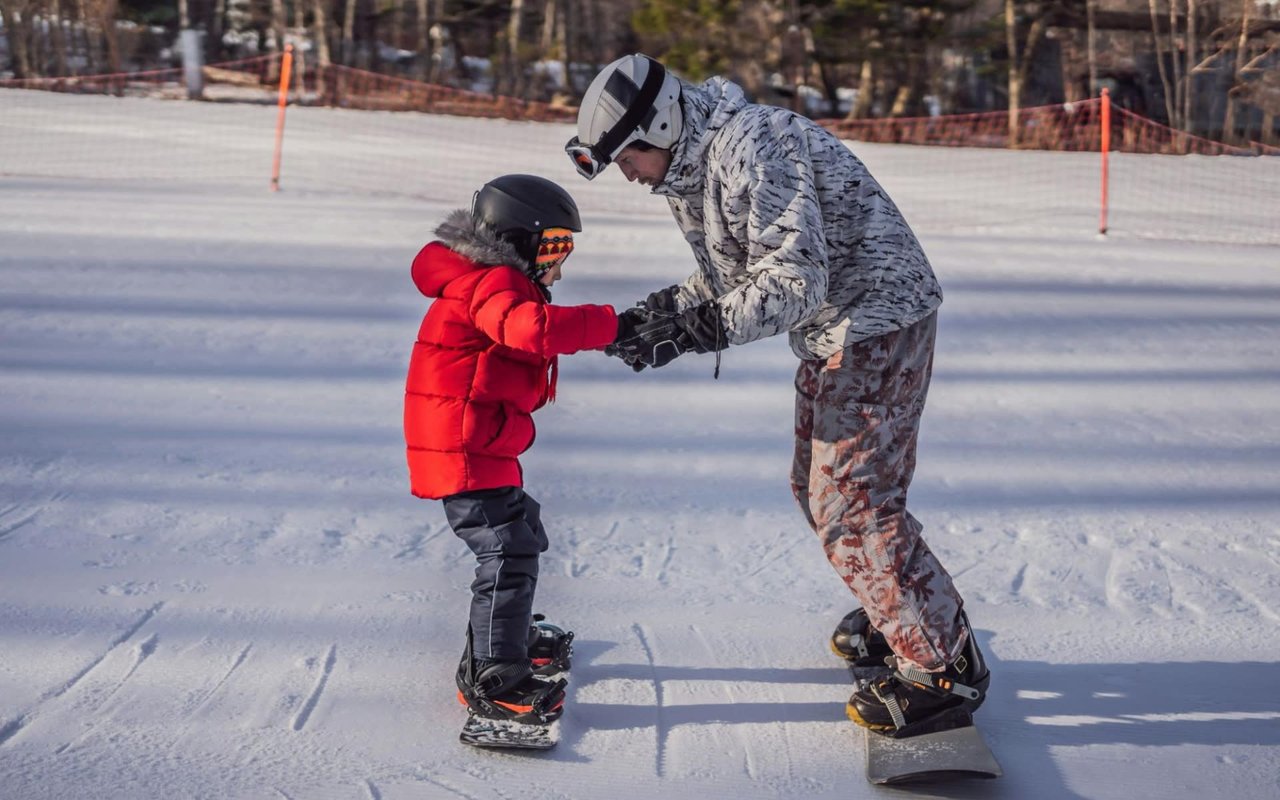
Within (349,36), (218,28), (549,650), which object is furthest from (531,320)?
(218,28)

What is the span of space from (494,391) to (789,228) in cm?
76

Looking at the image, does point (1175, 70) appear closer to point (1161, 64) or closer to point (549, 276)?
point (1161, 64)

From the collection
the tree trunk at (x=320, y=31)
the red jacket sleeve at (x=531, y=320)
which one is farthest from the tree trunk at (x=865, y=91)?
the red jacket sleeve at (x=531, y=320)

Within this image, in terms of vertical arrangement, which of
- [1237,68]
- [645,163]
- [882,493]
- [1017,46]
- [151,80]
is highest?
[1017,46]

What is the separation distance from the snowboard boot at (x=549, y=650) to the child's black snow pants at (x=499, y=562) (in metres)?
0.26

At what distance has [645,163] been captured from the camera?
2674mm

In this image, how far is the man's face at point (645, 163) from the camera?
265 centimetres

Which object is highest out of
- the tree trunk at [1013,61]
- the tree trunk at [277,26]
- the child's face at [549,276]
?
the tree trunk at [277,26]

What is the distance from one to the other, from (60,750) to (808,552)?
235cm

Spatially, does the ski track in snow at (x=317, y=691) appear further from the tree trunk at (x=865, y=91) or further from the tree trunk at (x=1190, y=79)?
the tree trunk at (x=1190, y=79)

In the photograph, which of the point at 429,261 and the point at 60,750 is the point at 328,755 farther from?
the point at 429,261

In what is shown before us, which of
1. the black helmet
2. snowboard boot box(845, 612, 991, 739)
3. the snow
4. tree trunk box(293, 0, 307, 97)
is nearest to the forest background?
tree trunk box(293, 0, 307, 97)

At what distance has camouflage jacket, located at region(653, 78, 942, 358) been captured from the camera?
2.50 metres

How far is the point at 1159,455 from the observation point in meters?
5.15
